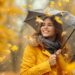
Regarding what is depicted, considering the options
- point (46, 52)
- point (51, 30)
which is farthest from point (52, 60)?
point (51, 30)

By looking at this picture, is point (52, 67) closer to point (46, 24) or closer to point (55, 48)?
point (55, 48)

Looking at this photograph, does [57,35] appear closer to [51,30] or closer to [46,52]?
[51,30]

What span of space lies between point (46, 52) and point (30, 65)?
0.33m

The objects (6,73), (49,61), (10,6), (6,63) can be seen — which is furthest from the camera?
(6,63)

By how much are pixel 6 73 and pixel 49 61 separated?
5836 mm

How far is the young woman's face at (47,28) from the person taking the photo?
16.7 feet

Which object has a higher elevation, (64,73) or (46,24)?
(46,24)

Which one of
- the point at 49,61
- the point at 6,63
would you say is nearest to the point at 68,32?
the point at 49,61


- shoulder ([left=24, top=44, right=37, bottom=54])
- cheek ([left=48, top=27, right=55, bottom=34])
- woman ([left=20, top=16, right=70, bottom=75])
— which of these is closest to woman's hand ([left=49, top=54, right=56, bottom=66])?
woman ([left=20, top=16, right=70, bottom=75])

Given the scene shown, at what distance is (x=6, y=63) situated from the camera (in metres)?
11.5

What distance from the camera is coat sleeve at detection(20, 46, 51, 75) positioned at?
493cm

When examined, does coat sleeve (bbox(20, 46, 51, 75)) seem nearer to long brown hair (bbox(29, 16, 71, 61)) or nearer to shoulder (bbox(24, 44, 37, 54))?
shoulder (bbox(24, 44, 37, 54))

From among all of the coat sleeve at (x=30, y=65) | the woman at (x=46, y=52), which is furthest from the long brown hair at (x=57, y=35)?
the coat sleeve at (x=30, y=65)

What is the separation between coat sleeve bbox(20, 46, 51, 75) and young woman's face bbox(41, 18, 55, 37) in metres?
0.32
